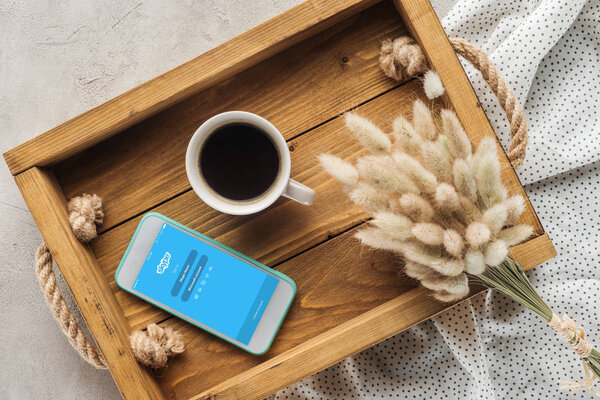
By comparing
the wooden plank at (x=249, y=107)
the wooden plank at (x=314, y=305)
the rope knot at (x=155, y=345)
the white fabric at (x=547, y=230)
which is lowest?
the white fabric at (x=547, y=230)

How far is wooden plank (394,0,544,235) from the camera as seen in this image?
0.64 metres

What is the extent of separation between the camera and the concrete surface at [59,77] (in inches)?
34.7

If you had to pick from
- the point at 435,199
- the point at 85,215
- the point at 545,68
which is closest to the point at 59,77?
the point at 85,215

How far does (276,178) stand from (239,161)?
6 cm

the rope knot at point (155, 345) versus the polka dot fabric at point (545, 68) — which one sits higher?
the rope knot at point (155, 345)

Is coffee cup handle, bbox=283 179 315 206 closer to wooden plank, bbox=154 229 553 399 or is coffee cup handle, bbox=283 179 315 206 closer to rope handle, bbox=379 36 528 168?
wooden plank, bbox=154 229 553 399

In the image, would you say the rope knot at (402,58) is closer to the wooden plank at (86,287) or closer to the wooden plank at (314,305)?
the wooden plank at (314,305)

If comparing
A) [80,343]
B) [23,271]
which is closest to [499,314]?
[80,343]

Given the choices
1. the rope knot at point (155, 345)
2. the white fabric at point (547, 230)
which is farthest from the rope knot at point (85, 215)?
the white fabric at point (547, 230)

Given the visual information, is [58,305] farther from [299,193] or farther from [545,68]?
[545,68]

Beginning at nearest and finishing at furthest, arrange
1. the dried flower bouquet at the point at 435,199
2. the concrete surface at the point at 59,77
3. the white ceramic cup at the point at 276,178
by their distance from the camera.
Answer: the dried flower bouquet at the point at 435,199 < the white ceramic cup at the point at 276,178 < the concrete surface at the point at 59,77

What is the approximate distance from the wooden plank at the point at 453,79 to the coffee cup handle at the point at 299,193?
227 mm

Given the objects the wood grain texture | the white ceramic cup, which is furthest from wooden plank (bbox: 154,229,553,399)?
the white ceramic cup

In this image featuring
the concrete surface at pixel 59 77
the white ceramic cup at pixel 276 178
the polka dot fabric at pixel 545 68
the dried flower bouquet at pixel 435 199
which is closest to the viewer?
the dried flower bouquet at pixel 435 199
